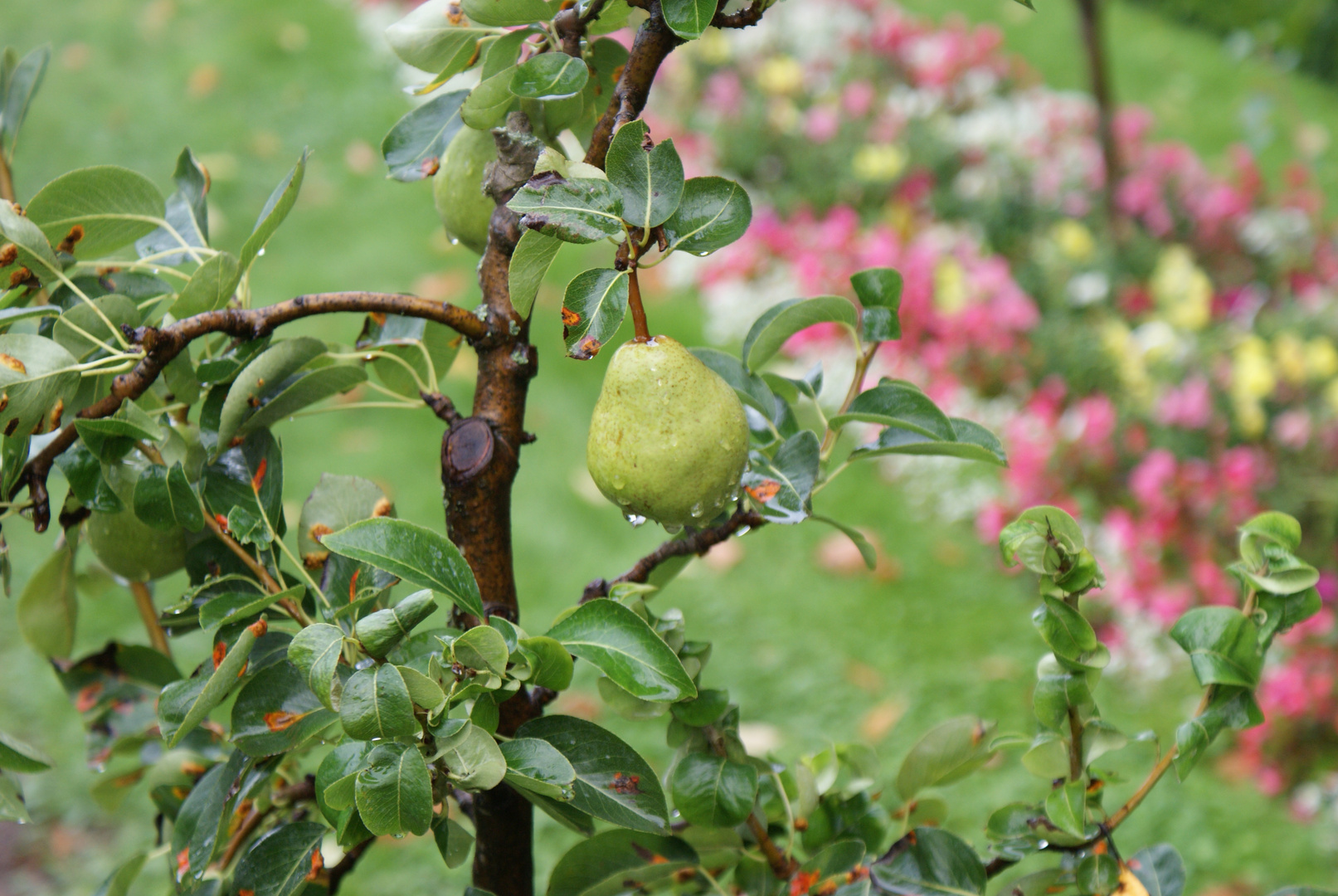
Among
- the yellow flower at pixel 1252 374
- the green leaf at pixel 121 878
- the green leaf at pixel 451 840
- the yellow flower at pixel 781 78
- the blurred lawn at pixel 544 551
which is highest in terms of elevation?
the green leaf at pixel 451 840

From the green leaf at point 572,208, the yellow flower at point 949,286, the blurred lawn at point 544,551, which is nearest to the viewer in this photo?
→ the green leaf at point 572,208

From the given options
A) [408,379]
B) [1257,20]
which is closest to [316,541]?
[408,379]

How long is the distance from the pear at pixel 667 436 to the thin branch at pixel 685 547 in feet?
0.29

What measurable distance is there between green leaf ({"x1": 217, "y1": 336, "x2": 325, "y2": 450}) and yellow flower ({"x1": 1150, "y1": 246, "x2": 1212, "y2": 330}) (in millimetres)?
2782

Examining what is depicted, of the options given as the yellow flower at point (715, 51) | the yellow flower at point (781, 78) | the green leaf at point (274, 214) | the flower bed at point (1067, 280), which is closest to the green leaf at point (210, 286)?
the green leaf at point (274, 214)

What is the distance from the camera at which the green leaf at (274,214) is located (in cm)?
63

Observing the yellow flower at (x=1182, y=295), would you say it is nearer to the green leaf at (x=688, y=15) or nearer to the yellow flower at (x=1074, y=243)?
the yellow flower at (x=1074, y=243)

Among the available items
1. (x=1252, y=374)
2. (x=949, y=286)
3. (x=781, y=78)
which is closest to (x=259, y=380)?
(x=1252, y=374)

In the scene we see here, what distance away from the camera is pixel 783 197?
3.90m

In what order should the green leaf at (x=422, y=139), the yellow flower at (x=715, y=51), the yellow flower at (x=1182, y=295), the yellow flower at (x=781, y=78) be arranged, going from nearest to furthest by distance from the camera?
1. the green leaf at (x=422, y=139)
2. the yellow flower at (x=1182, y=295)
3. the yellow flower at (x=781, y=78)
4. the yellow flower at (x=715, y=51)

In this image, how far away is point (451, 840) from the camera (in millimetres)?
613

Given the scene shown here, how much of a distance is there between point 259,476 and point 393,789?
0.25 meters

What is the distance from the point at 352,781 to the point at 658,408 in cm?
26

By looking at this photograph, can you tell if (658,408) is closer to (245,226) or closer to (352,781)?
(352,781)
